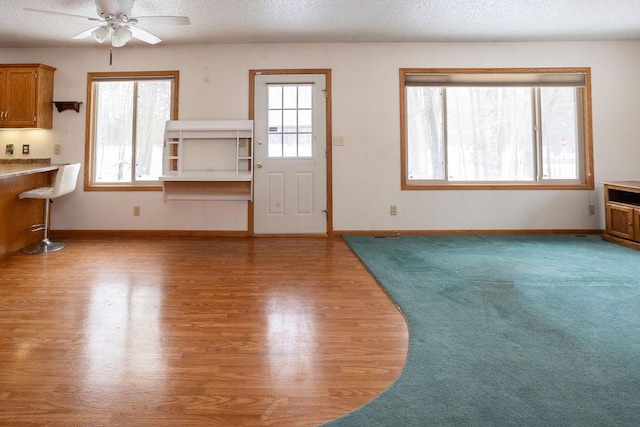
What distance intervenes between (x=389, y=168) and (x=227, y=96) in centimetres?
238

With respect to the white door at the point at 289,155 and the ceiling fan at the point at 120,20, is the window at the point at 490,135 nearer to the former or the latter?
the white door at the point at 289,155

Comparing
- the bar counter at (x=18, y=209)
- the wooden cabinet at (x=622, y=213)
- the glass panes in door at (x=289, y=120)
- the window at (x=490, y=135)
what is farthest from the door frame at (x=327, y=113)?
the wooden cabinet at (x=622, y=213)

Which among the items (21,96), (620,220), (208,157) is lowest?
(620,220)

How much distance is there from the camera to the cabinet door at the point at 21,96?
486 cm

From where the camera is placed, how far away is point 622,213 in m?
4.41

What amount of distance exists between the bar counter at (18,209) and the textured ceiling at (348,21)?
67.8 inches

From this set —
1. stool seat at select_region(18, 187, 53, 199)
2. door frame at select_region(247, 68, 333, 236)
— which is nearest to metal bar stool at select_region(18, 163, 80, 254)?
stool seat at select_region(18, 187, 53, 199)

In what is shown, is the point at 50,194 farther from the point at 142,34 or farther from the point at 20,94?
the point at 142,34

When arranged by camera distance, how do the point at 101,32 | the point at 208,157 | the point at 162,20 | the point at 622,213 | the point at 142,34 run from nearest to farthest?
1. the point at 162,20
2. the point at 101,32
3. the point at 142,34
4. the point at 622,213
5. the point at 208,157

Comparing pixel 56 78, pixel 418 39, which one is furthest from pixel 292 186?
pixel 56 78

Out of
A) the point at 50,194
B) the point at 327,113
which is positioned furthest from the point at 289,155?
the point at 50,194

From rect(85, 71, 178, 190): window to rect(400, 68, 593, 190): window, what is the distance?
3314 millimetres

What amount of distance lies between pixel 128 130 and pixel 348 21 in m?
3.23

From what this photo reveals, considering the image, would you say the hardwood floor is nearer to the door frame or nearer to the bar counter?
the bar counter
